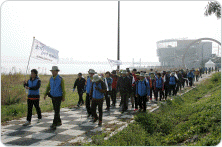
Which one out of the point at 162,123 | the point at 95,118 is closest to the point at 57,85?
the point at 95,118

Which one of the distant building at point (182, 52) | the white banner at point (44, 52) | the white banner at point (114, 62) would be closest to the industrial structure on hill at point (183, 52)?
the distant building at point (182, 52)

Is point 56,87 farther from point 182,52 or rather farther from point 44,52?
point 182,52

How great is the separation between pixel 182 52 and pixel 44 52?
11830cm

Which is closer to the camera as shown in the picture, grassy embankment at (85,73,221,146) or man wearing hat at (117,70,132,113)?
grassy embankment at (85,73,221,146)

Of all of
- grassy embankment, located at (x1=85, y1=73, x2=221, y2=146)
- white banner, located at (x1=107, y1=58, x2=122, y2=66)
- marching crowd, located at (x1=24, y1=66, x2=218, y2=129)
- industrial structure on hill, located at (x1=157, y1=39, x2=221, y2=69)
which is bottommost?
grassy embankment, located at (x1=85, y1=73, x2=221, y2=146)

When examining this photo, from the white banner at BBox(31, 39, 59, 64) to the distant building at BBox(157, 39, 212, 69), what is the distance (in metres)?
105

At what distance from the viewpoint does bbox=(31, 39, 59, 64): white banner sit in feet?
28.6

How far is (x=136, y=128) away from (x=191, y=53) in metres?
119

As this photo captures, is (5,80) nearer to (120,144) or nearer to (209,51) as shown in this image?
(120,144)

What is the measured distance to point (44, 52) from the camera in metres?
8.95

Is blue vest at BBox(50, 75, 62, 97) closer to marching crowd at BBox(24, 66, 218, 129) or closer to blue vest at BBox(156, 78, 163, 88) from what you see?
marching crowd at BBox(24, 66, 218, 129)

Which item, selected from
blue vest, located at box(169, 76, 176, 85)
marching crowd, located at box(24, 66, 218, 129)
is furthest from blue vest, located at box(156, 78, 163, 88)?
blue vest, located at box(169, 76, 176, 85)

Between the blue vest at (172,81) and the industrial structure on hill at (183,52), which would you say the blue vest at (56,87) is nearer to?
the blue vest at (172,81)

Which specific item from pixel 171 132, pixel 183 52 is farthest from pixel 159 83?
pixel 183 52
